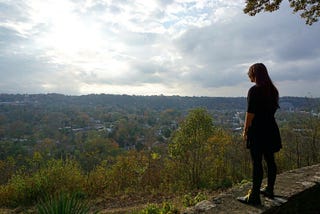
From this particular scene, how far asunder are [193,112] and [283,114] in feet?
11.8

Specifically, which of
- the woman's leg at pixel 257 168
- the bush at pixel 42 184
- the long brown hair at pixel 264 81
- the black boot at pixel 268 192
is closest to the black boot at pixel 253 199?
the woman's leg at pixel 257 168

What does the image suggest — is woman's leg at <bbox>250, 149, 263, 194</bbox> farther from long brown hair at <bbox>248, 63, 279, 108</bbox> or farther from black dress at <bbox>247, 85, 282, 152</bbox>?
long brown hair at <bbox>248, 63, 279, 108</bbox>

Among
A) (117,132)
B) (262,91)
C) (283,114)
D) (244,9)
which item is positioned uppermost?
(244,9)

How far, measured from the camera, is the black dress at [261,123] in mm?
2764

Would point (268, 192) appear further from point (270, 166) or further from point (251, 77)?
point (251, 77)

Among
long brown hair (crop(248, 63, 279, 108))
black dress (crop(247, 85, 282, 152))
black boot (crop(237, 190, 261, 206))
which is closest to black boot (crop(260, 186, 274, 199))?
black boot (crop(237, 190, 261, 206))

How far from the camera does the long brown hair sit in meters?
2.80

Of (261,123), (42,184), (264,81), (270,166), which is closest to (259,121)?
(261,123)

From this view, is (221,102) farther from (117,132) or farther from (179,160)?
(179,160)

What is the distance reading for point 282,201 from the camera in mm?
2926

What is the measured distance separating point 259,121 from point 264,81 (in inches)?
15.9

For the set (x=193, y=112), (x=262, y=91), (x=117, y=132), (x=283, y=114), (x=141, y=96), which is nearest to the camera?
(x=262, y=91)

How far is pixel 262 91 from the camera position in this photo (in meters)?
2.77

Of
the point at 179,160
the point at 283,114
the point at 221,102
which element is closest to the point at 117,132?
the point at 221,102
